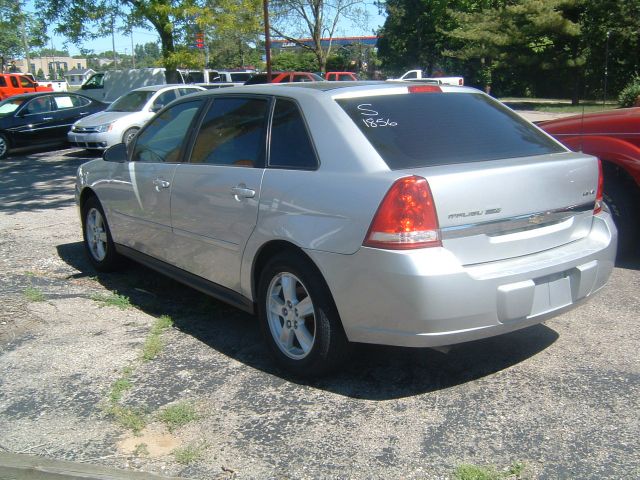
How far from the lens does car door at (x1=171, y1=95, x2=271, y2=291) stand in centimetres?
418

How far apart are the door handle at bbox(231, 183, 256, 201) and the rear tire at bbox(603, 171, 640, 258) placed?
11.2 ft

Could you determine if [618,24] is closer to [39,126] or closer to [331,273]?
[39,126]

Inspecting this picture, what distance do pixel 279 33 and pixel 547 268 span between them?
3416cm

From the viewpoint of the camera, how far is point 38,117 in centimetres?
1670

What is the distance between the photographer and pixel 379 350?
4328mm

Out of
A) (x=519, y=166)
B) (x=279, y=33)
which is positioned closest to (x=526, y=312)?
(x=519, y=166)

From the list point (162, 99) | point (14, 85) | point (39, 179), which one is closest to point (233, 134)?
point (39, 179)

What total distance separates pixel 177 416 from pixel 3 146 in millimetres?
14714

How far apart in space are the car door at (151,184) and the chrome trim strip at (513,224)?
93.8 inches

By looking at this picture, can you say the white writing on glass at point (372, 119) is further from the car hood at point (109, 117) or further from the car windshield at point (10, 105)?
the car windshield at point (10, 105)

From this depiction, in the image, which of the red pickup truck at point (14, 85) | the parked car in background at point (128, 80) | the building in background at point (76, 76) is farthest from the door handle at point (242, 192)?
the building in background at point (76, 76)

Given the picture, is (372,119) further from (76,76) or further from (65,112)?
(76,76)

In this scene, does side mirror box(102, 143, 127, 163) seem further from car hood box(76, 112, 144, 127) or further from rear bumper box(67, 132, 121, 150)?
car hood box(76, 112, 144, 127)

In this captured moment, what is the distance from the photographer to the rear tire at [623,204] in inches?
229
